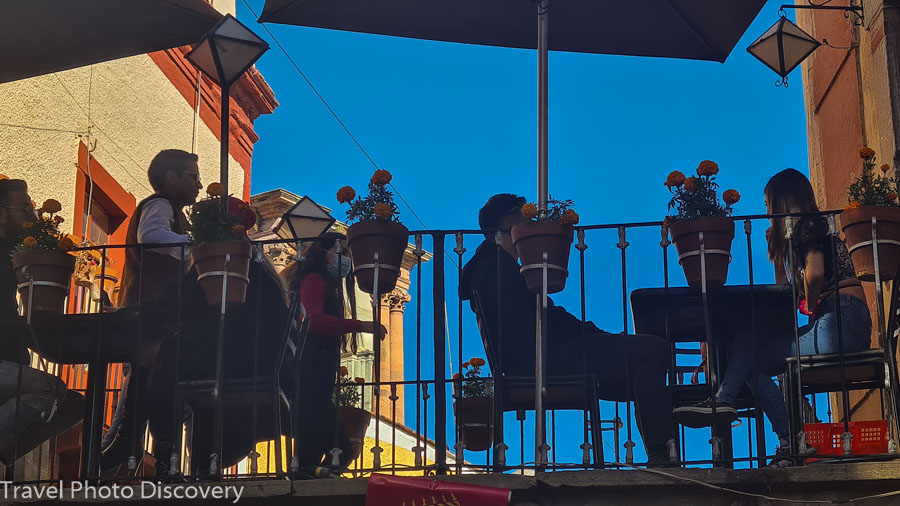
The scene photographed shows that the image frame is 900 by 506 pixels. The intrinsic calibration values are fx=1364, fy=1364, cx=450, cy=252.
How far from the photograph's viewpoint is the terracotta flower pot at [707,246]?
22.9 feet

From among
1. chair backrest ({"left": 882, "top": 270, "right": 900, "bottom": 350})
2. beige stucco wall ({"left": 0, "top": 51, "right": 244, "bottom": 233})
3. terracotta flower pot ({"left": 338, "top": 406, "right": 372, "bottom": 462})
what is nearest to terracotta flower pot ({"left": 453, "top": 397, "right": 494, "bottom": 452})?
terracotta flower pot ({"left": 338, "top": 406, "right": 372, "bottom": 462})

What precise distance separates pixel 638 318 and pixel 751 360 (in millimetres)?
626

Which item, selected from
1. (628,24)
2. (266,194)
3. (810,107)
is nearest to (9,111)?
(628,24)

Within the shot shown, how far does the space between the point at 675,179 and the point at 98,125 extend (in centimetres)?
721

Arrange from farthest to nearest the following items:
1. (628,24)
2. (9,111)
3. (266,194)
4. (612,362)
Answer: (266,194) < (9,111) < (628,24) < (612,362)

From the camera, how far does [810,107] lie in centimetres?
1183

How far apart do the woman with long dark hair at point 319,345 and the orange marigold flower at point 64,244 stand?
49.4 inches

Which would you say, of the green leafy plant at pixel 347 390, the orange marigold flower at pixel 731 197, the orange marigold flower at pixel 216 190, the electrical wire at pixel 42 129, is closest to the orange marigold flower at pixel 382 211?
the orange marigold flower at pixel 216 190

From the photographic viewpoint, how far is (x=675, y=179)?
707 cm

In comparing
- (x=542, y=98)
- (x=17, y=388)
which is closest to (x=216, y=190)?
(x=17, y=388)

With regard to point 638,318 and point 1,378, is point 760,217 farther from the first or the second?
point 1,378

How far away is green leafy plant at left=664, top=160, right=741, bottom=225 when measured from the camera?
7.04m

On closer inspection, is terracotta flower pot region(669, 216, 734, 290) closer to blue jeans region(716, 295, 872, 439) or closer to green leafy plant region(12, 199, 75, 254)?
blue jeans region(716, 295, 872, 439)

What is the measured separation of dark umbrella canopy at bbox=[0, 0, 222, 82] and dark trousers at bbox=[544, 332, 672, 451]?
3.24m
